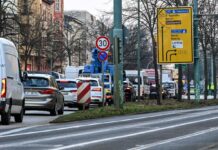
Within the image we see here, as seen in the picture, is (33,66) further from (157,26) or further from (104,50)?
(104,50)

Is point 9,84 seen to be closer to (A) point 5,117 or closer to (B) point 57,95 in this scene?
(A) point 5,117

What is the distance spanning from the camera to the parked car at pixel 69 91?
111ft

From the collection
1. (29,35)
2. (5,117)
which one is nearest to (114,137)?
(5,117)

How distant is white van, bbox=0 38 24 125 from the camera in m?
19.5

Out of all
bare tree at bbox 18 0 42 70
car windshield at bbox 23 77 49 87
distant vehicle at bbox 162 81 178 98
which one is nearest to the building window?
distant vehicle at bbox 162 81 178 98

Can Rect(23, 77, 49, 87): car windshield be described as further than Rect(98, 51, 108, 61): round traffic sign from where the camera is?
No

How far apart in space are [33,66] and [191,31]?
1757 inches

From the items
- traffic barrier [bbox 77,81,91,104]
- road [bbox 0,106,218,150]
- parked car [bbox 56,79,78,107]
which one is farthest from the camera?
parked car [bbox 56,79,78,107]

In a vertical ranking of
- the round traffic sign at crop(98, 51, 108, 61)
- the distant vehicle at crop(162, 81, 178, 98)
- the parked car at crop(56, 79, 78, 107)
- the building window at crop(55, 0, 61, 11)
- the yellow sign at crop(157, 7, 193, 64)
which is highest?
the building window at crop(55, 0, 61, 11)

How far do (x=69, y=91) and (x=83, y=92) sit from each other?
299cm

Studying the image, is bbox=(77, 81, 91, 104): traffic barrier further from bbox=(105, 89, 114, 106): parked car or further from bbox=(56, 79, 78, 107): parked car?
bbox=(105, 89, 114, 106): parked car

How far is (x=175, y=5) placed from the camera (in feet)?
143

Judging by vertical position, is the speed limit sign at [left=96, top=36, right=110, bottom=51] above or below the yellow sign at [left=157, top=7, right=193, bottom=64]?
below

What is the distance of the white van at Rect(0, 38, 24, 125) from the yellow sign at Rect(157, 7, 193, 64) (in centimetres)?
2058
